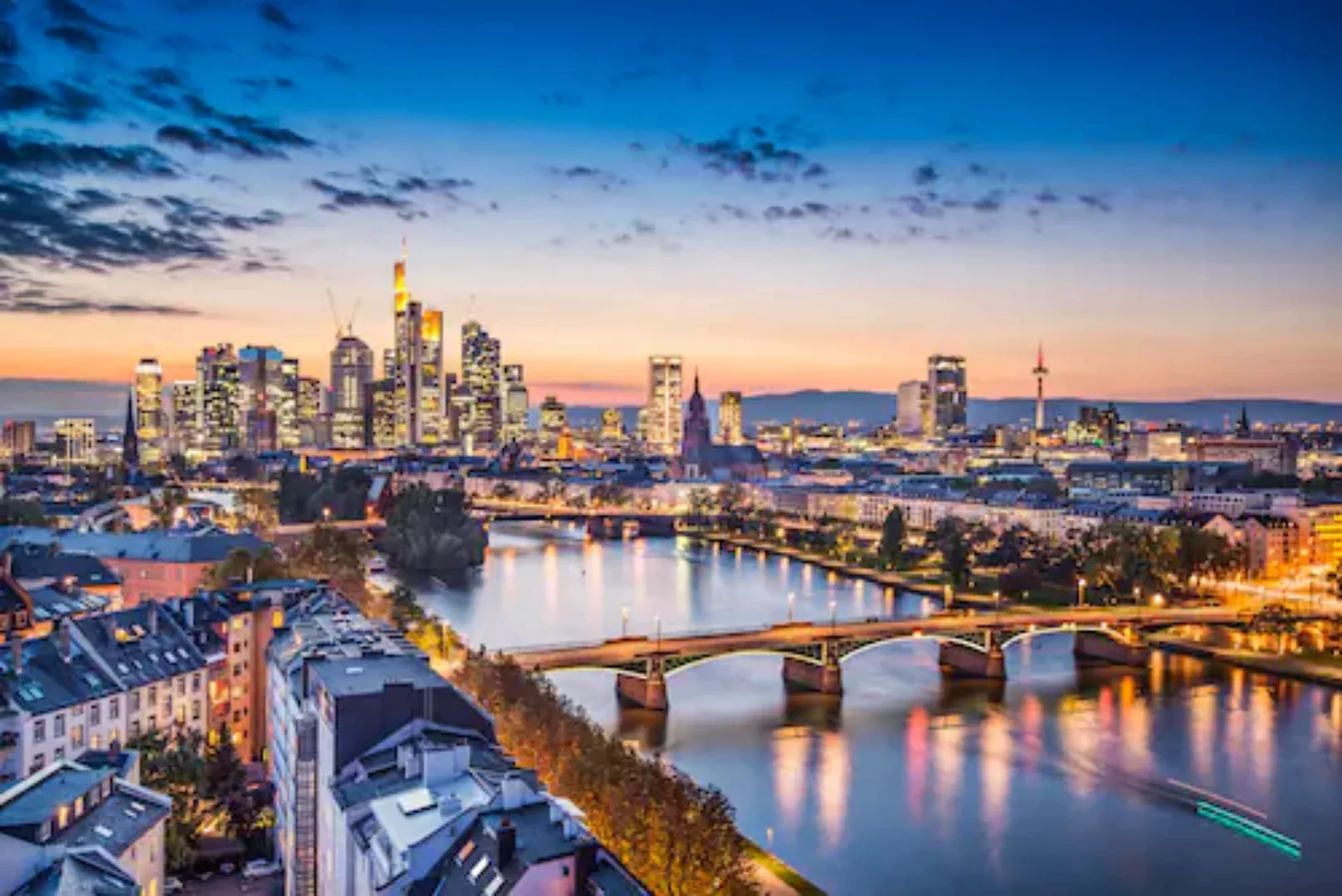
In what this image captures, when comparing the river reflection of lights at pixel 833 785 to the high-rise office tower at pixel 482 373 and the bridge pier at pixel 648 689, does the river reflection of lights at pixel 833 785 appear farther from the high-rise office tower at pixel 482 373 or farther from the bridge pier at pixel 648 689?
the high-rise office tower at pixel 482 373

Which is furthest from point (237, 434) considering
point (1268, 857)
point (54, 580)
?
point (1268, 857)

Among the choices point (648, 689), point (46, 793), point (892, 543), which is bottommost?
point (648, 689)

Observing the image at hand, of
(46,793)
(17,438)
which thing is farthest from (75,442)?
(46,793)

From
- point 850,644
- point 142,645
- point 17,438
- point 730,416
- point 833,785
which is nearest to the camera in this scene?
point 142,645

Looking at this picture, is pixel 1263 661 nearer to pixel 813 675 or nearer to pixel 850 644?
pixel 850 644

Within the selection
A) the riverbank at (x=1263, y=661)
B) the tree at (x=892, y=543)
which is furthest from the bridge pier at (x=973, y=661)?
the tree at (x=892, y=543)

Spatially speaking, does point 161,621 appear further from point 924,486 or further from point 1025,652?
point 924,486

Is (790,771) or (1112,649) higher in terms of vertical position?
(1112,649)
